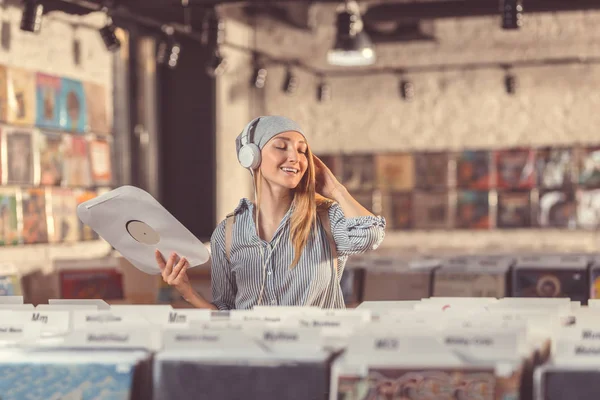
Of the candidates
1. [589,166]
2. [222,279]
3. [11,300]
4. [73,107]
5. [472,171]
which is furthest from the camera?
[472,171]

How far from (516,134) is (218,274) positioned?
7.04 m

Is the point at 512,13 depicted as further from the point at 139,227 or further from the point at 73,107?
the point at 139,227

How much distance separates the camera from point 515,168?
951 centimetres

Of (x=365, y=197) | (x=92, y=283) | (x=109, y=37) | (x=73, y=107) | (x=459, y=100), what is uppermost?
(x=109, y=37)

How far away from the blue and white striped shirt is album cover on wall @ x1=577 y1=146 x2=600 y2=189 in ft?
22.6

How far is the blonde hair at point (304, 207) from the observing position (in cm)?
287

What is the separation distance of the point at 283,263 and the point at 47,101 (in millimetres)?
4116

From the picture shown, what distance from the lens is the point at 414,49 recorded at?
9828 mm

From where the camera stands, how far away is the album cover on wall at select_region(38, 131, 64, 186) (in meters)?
6.50

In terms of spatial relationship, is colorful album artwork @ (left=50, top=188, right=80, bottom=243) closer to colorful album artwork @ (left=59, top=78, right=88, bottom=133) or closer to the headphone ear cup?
colorful album artwork @ (left=59, top=78, right=88, bottom=133)

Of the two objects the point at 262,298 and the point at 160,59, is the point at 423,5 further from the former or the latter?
the point at 262,298

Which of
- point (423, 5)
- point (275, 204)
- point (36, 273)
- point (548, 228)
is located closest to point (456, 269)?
point (275, 204)

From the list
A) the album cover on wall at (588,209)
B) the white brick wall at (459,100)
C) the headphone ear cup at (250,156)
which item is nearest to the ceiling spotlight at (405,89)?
the white brick wall at (459,100)

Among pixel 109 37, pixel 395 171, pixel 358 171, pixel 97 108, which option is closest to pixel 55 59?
pixel 97 108
